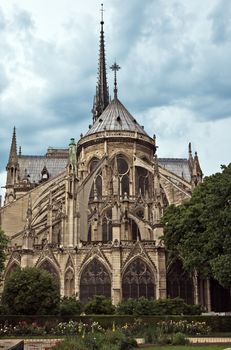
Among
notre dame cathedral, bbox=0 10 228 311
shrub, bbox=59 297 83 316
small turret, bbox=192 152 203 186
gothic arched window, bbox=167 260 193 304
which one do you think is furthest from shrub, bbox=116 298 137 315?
small turret, bbox=192 152 203 186

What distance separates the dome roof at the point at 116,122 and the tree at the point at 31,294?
1190 inches

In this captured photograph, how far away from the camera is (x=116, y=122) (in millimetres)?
63438

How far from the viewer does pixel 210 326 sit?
29.0 metres

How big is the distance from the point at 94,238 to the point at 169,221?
39.3 feet

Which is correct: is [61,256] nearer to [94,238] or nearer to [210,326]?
[94,238]

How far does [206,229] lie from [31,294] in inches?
487

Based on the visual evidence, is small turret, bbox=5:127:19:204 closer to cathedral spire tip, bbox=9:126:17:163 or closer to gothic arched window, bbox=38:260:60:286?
cathedral spire tip, bbox=9:126:17:163

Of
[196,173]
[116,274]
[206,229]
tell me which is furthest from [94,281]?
[196,173]

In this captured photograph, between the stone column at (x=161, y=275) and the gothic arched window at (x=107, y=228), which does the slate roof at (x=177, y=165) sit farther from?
the stone column at (x=161, y=275)

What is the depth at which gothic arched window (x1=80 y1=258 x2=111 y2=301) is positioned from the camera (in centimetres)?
4528

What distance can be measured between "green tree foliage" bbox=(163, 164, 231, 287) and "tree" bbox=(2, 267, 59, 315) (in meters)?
9.36

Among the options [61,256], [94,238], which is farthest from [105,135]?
[61,256]

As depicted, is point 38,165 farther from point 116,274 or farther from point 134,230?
point 116,274

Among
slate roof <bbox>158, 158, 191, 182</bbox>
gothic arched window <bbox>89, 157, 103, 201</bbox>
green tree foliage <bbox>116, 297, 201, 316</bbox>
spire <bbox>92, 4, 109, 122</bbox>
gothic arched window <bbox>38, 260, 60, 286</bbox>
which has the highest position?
spire <bbox>92, 4, 109, 122</bbox>
